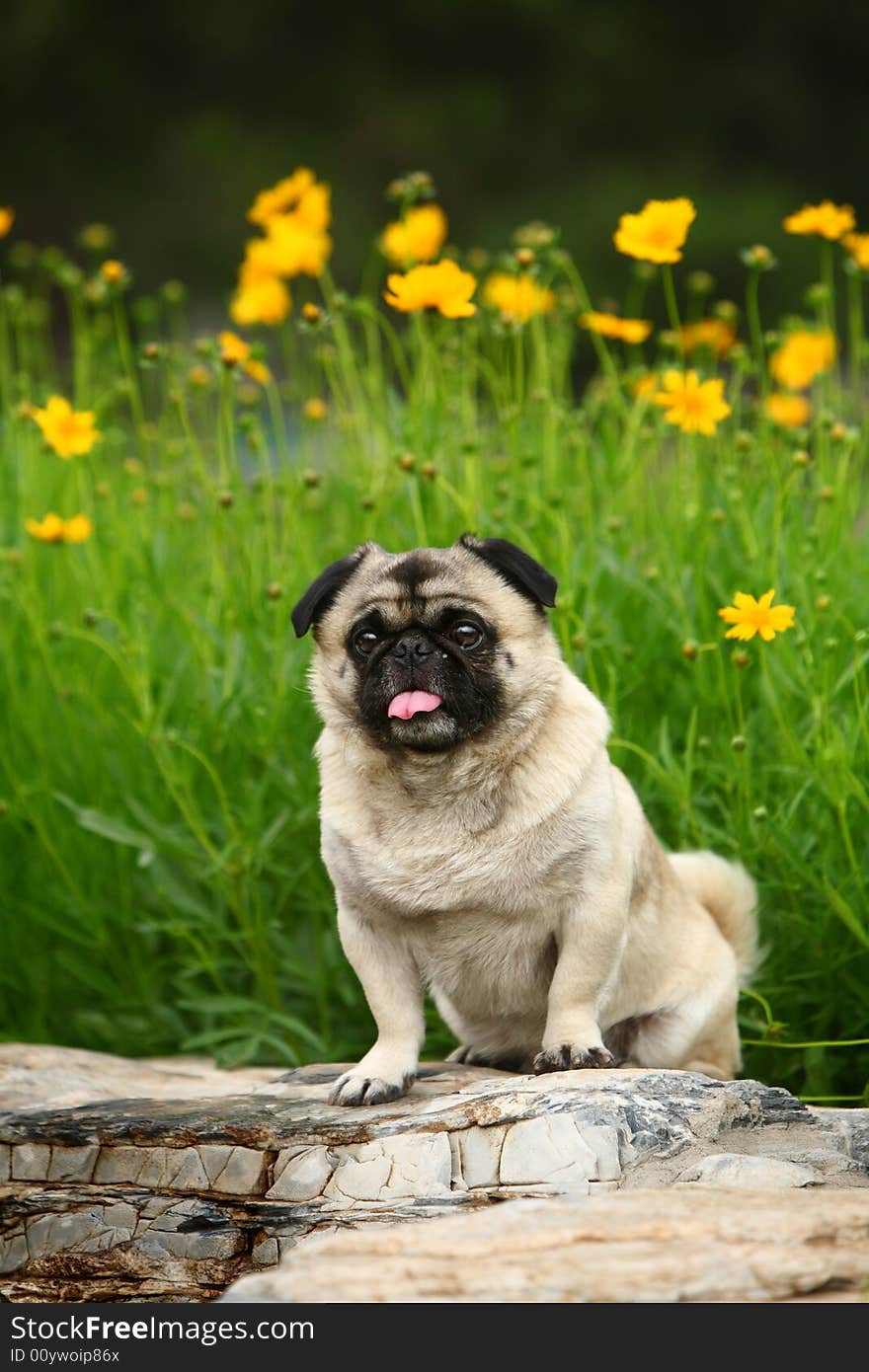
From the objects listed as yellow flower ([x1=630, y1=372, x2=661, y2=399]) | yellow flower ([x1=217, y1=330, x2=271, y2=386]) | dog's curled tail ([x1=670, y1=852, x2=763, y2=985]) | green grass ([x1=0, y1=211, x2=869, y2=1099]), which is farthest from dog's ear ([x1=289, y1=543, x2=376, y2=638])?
yellow flower ([x1=630, y1=372, x2=661, y2=399])

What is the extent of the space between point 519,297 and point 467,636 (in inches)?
66.3

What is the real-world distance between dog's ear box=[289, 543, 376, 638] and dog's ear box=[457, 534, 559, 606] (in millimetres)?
239

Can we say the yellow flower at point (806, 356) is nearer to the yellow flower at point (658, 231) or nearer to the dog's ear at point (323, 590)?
the yellow flower at point (658, 231)

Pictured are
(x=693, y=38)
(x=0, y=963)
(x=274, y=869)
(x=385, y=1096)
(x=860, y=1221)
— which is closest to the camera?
(x=860, y=1221)

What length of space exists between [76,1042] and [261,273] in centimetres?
252

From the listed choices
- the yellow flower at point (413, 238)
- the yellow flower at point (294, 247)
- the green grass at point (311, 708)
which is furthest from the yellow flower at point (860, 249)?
the yellow flower at point (294, 247)

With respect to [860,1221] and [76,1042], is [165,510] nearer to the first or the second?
[76,1042]

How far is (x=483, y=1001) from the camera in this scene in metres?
3.22

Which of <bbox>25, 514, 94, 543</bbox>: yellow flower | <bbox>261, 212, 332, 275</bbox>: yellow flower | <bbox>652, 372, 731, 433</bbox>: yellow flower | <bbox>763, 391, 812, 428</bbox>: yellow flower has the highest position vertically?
<bbox>261, 212, 332, 275</bbox>: yellow flower

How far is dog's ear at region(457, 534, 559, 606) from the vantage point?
3129 millimetres

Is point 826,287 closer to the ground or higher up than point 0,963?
higher up

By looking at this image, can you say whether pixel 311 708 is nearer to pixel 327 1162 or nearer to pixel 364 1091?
pixel 364 1091

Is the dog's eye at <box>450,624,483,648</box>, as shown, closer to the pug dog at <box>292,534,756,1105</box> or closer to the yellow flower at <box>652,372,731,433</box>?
the pug dog at <box>292,534,756,1105</box>

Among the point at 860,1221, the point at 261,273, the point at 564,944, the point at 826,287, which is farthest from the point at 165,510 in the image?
the point at 860,1221
